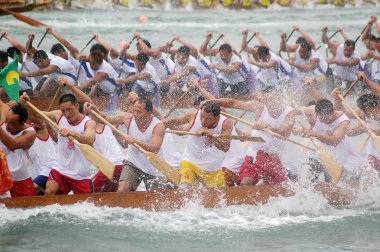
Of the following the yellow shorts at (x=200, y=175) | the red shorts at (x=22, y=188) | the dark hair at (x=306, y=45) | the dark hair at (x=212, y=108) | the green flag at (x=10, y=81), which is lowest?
the red shorts at (x=22, y=188)

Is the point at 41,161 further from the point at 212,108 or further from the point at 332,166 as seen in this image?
the point at 332,166

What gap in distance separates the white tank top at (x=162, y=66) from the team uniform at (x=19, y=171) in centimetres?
638

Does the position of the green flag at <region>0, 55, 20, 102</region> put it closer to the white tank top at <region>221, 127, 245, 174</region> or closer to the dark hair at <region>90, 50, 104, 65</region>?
the white tank top at <region>221, 127, 245, 174</region>

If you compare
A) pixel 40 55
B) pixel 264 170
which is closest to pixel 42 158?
pixel 264 170

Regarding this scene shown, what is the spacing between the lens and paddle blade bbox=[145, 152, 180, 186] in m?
10.1

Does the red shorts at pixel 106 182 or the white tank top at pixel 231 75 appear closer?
the red shorts at pixel 106 182

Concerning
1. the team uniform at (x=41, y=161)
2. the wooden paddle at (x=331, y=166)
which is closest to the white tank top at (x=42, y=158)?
the team uniform at (x=41, y=161)

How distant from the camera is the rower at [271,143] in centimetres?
1085

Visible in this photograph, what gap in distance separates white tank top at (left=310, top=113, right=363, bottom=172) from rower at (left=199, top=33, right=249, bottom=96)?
528 centimetres

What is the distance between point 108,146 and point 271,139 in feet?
5.86

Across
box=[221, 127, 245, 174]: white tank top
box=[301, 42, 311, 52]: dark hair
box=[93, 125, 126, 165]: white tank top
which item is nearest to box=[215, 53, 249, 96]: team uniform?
box=[301, 42, 311, 52]: dark hair

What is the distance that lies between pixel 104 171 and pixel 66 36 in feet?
56.4

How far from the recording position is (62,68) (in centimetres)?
1460

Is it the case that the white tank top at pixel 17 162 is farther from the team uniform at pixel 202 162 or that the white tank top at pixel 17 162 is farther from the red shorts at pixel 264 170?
the red shorts at pixel 264 170
